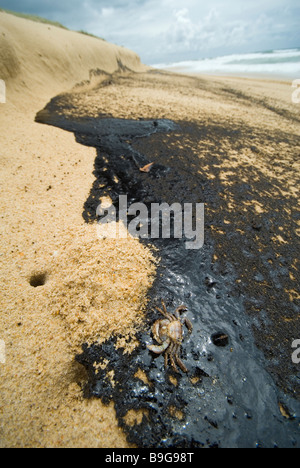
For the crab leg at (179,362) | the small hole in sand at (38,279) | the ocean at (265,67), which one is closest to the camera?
the crab leg at (179,362)

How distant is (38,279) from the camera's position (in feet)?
6.20

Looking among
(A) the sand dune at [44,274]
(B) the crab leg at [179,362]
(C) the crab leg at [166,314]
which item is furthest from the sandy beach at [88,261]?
(B) the crab leg at [179,362]

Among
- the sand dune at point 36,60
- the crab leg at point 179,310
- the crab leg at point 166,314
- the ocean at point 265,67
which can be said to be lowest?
the crab leg at point 179,310

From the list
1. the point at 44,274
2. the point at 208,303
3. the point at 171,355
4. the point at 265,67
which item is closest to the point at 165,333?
the point at 171,355

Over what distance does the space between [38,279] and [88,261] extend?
0.44m

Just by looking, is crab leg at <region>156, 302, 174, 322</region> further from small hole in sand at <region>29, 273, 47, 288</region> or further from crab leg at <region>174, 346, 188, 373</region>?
small hole in sand at <region>29, 273, 47, 288</region>

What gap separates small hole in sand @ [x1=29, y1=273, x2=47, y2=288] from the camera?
187 centimetres

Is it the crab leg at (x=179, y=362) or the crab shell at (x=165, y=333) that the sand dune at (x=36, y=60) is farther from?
the crab leg at (x=179, y=362)

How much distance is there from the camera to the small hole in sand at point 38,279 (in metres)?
1.87

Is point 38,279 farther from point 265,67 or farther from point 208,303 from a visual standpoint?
point 265,67

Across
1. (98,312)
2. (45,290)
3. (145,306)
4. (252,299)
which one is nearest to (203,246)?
(252,299)

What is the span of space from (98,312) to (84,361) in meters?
0.33

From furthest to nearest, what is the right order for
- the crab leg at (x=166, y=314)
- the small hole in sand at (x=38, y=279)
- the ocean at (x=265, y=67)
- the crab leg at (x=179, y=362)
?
the ocean at (x=265, y=67) → the small hole in sand at (x=38, y=279) → the crab leg at (x=166, y=314) → the crab leg at (x=179, y=362)

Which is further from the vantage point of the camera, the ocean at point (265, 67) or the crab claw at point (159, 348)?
the ocean at point (265, 67)
